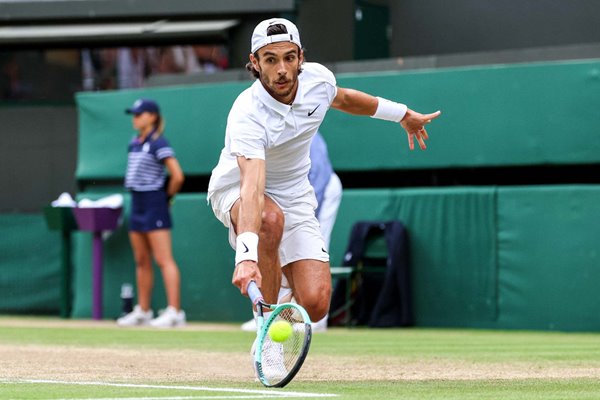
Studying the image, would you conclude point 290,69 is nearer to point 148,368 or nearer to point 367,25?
point 148,368

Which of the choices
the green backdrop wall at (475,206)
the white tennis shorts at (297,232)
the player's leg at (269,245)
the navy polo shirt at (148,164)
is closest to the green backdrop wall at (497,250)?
the green backdrop wall at (475,206)

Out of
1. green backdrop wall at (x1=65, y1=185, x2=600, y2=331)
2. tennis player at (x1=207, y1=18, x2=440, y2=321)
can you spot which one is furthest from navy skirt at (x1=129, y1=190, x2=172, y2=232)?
tennis player at (x1=207, y1=18, x2=440, y2=321)

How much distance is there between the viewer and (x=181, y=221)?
14320 millimetres

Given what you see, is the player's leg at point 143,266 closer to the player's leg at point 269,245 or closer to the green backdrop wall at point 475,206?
the green backdrop wall at point 475,206

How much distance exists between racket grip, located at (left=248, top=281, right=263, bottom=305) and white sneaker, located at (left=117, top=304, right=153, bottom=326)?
7640 mm

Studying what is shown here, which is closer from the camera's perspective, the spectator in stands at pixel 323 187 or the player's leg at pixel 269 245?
the player's leg at pixel 269 245

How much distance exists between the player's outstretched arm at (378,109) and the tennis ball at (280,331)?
5.27 feet

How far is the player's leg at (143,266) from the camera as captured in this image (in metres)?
13.4

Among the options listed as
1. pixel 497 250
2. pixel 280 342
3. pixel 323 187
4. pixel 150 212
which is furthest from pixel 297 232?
pixel 150 212

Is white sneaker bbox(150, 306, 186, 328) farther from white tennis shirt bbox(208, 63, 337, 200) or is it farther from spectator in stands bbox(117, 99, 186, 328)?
white tennis shirt bbox(208, 63, 337, 200)

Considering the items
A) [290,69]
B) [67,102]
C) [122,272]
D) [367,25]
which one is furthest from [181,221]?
[290,69]

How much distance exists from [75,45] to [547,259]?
8517mm

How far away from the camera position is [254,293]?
231 inches

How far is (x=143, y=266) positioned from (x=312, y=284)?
22.1 ft
